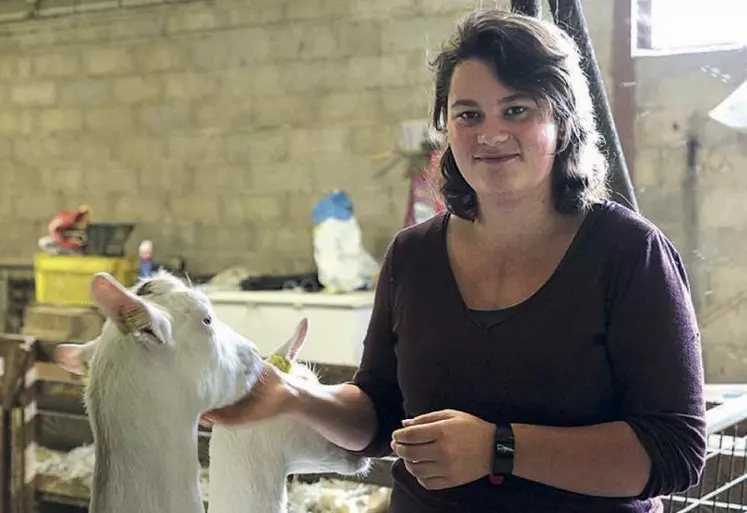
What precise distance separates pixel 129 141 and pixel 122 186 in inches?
10.1

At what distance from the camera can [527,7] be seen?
1528 millimetres

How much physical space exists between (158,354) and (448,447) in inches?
14.0

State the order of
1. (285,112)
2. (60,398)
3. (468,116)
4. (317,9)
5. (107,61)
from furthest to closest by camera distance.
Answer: (107,61), (285,112), (317,9), (60,398), (468,116)

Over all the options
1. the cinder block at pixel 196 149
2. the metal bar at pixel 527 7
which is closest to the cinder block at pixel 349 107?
the cinder block at pixel 196 149

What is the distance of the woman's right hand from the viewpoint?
1.26 meters

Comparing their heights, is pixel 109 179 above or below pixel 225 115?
below

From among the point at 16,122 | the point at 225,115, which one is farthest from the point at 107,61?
the point at 225,115

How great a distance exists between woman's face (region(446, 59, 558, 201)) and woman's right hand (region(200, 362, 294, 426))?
A: 379 mm

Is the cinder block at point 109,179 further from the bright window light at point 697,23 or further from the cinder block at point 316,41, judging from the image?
the bright window light at point 697,23

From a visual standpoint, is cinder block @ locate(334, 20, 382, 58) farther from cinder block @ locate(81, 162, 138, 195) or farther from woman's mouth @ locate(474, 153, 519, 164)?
woman's mouth @ locate(474, 153, 519, 164)

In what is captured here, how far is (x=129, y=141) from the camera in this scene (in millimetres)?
5453

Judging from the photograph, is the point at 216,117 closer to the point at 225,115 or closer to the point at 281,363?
the point at 225,115

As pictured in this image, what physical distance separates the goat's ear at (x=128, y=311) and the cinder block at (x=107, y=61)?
15.0 ft

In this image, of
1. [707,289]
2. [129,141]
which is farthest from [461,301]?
[129,141]
